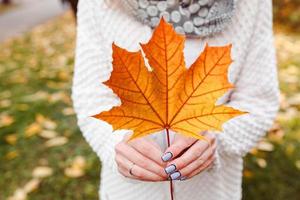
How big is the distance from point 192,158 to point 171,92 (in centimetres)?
20

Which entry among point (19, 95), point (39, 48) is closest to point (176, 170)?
point (19, 95)

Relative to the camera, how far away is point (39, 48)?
17.9ft

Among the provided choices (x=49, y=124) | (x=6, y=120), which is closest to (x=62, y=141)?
(x=49, y=124)

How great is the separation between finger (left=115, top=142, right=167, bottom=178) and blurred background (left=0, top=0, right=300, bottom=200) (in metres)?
1.33

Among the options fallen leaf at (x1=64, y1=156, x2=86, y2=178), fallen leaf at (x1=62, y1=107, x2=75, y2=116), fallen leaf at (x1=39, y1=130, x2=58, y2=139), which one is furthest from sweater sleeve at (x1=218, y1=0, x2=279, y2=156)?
fallen leaf at (x1=62, y1=107, x2=75, y2=116)

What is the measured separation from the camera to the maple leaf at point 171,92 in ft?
2.15

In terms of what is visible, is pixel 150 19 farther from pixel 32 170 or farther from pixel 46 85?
pixel 46 85

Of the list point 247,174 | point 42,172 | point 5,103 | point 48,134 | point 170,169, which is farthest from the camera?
point 5,103

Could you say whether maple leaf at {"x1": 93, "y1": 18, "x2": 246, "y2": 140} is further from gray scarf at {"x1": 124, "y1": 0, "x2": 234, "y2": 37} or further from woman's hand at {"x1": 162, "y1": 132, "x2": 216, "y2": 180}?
gray scarf at {"x1": 124, "y1": 0, "x2": 234, "y2": 37}

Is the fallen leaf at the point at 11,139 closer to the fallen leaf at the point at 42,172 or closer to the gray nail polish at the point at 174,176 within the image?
the fallen leaf at the point at 42,172

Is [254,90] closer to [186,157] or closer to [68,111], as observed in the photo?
[186,157]

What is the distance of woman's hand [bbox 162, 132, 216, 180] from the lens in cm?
79

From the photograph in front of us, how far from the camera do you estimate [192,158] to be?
818mm

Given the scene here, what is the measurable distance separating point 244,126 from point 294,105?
1863 millimetres
